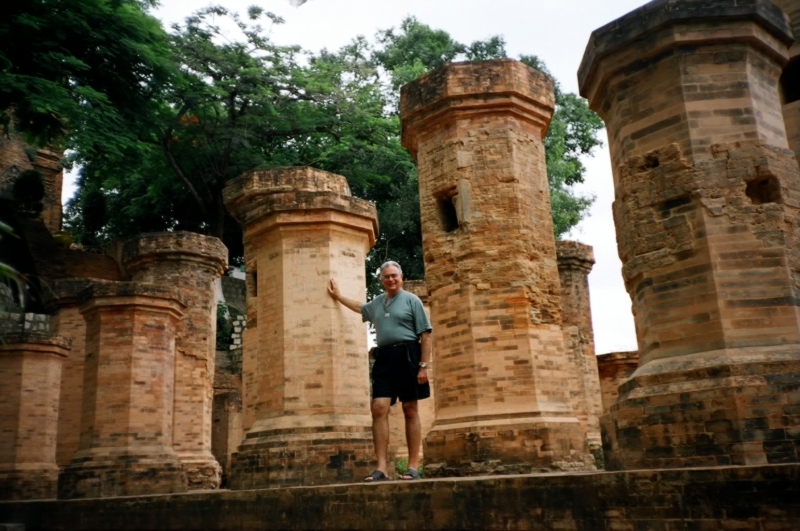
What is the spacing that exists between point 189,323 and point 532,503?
12.3 m

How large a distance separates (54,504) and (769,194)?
31.5ft

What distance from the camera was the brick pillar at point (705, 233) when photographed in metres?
5.66

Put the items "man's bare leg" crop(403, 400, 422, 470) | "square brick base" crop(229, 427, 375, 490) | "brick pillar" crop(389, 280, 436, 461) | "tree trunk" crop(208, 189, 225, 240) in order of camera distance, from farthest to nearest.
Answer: "tree trunk" crop(208, 189, 225, 240) → "brick pillar" crop(389, 280, 436, 461) → "square brick base" crop(229, 427, 375, 490) → "man's bare leg" crop(403, 400, 422, 470)

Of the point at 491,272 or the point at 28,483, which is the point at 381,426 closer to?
the point at 491,272

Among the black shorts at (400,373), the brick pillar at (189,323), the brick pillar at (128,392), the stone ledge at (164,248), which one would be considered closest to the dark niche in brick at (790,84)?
the black shorts at (400,373)

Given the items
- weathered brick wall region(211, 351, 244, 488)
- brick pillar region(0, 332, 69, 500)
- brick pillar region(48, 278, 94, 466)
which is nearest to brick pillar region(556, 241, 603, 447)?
weathered brick wall region(211, 351, 244, 488)

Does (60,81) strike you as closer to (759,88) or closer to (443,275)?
(443,275)

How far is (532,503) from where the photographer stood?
19.0 feet

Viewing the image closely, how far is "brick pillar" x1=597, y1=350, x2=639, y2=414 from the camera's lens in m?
22.1

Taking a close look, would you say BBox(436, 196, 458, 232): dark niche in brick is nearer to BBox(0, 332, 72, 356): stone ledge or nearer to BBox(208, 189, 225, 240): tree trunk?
BBox(0, 332, 72, 356): stone ledge

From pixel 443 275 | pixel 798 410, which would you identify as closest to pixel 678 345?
pixel 798 410

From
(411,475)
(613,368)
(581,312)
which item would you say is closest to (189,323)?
(581,312)

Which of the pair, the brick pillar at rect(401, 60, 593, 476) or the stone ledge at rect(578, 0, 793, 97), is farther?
the brick pillar at rect(401, 60, 593, 476)

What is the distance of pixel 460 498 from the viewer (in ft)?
20.5
